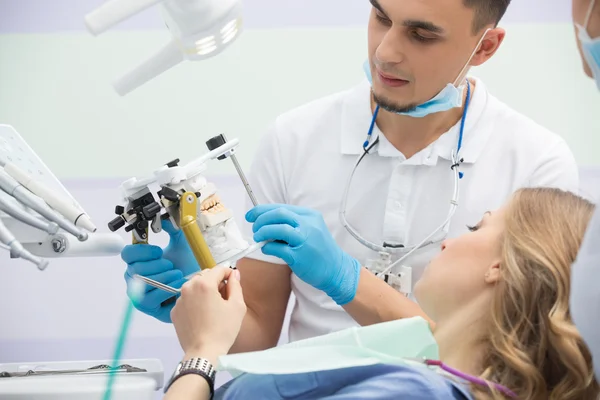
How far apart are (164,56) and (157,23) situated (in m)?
1.35

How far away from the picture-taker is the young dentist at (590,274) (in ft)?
3.04

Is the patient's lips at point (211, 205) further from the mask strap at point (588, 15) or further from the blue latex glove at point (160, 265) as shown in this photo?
the mask strap at point (588, 15)

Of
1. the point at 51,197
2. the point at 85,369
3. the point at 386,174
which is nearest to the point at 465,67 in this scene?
the point at 386,174

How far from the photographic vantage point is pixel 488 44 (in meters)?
1.92

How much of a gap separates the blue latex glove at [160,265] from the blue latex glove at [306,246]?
0.21m

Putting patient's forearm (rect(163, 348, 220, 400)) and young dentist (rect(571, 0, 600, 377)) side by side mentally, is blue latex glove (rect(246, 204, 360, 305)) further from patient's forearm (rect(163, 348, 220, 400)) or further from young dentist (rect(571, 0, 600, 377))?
young dentist (rect(571, 0, 600, 377))

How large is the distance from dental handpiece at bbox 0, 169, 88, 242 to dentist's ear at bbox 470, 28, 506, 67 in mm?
1002

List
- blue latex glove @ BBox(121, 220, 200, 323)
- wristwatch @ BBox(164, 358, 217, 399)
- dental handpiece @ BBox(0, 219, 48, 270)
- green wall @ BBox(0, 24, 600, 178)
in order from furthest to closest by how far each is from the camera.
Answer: green wall @ BBox(0, 24, 600, 178) < blue latex glove @ BBox(121, 220, 200, 323) < dental handpiece @ BBox(0, 219, 48, 270) < wristwatch @ BBox(164, 358, 217, 399)

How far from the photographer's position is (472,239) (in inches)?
57.2

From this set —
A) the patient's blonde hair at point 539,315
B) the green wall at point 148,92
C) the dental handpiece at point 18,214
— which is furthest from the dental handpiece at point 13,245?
the green wall at point 148,92

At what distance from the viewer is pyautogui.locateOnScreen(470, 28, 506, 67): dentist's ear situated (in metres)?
1.89

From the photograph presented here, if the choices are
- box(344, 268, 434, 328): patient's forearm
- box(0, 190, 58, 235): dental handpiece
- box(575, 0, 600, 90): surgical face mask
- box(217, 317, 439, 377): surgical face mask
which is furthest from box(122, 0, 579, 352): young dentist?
box(575, 0, 600, 90): surgical face mask

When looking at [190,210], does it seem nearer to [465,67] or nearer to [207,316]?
[207,316]

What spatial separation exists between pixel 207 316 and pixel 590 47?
2.52 feet
